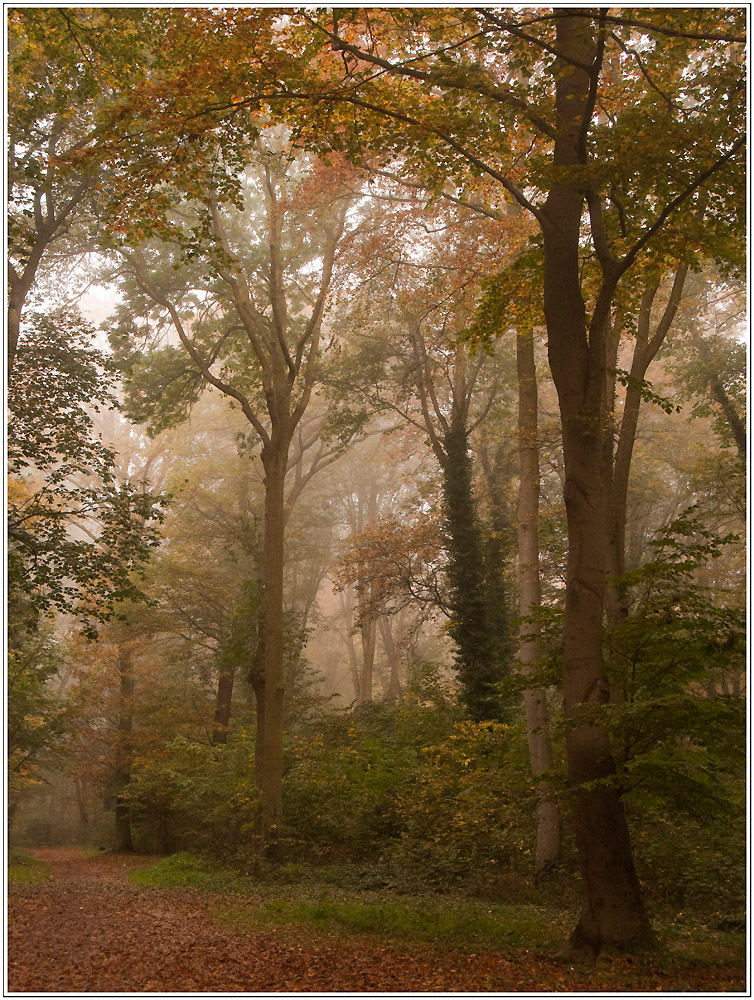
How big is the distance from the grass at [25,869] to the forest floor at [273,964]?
6703 mm

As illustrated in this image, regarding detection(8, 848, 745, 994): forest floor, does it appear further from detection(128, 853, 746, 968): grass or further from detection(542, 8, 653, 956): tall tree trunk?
detection(542, 8, 653, 956): tall tree trunk

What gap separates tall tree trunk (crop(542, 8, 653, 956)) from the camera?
599cm

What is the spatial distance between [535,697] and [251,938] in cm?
522

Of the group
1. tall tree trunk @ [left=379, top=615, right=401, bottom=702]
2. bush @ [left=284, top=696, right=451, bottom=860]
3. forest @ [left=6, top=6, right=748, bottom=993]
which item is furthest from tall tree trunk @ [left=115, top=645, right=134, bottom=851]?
tall tree trunk @ [left=379, top=615, right=401, bottom=702]

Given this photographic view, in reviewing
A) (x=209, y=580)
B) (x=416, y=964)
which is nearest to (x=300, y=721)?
(x=209, y=580)

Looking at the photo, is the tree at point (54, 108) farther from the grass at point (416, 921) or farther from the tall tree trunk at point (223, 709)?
the tall tree trunk at point (223, 709)

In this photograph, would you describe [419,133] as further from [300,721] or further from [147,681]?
[147,681]

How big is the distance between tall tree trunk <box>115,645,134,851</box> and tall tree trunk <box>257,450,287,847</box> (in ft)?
27.3

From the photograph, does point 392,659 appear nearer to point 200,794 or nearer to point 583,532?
point 200,794

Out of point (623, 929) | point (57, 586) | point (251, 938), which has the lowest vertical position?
point (251, 938)

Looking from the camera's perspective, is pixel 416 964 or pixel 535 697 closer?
pixel 416 964

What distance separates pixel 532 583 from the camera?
428 inches

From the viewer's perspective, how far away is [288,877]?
1099 cm

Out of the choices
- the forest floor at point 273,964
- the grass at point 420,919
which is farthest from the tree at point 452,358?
the forest floor at point 273,964
